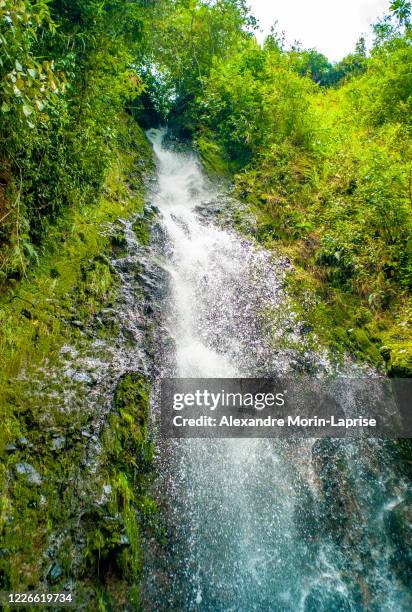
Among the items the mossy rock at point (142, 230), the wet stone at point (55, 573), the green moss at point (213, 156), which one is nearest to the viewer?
the wet stone at point (55, 573)

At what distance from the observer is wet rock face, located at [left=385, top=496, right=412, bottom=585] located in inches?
175

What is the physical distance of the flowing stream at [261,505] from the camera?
404cm

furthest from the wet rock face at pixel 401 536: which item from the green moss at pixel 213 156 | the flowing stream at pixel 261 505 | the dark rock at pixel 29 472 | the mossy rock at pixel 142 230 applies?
the green moss at pixel 213 156

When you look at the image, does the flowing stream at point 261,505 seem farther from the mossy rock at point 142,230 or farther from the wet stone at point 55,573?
the wet stone at point 55,573

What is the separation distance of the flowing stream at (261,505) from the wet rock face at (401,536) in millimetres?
28

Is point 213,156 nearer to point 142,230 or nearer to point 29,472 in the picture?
point 142,230

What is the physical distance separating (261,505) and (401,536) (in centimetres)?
182

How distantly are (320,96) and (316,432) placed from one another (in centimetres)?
1462

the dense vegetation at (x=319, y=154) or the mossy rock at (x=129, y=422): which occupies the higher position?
the dense vegetation at (x=319, y=154)

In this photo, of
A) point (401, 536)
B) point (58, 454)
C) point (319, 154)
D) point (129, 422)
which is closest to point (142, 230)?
point (129, 422)

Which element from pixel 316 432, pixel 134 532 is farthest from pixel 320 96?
pixel 134 532

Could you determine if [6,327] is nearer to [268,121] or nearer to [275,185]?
[275,185]

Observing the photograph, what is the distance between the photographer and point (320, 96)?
15.1 metres

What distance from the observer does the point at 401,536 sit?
463 centimetres
